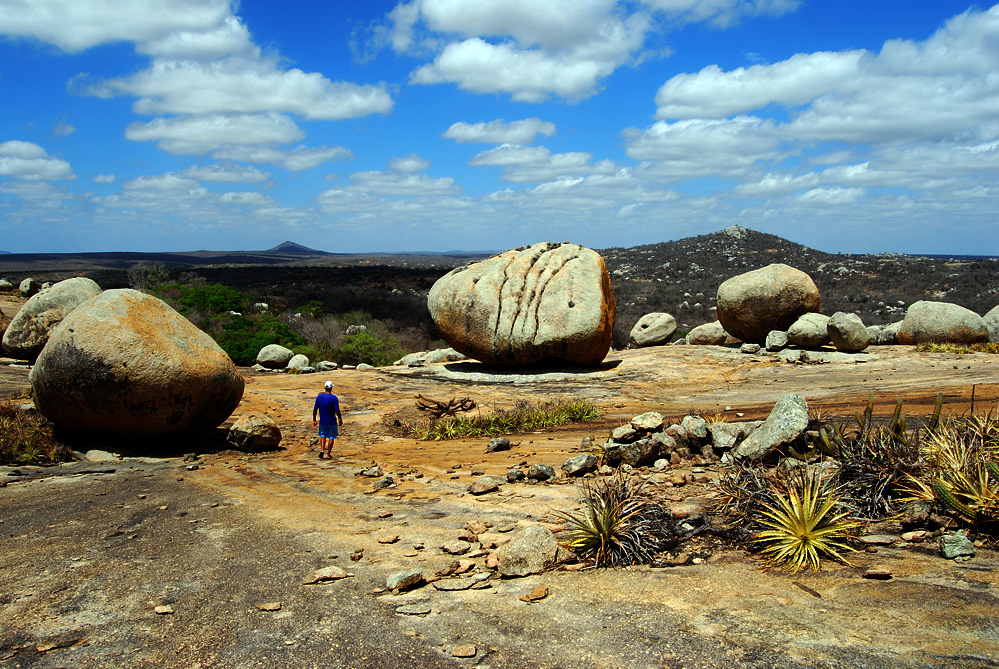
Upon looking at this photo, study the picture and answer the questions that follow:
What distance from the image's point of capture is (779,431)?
22.3ft

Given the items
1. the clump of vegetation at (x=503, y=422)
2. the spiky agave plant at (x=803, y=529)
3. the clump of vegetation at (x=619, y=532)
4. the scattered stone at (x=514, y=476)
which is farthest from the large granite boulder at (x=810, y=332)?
→ the clump of vegetation at (x=619, y=532)

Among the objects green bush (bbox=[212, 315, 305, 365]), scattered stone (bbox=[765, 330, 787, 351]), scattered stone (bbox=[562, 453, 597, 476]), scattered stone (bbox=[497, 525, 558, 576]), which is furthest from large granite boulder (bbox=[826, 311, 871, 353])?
green bush (bbox=[212, 315, 305, 365])

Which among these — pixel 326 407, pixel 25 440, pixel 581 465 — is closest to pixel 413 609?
pixel 581 465

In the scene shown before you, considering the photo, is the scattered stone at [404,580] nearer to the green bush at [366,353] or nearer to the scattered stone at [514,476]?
the scattered stone at [514,476]

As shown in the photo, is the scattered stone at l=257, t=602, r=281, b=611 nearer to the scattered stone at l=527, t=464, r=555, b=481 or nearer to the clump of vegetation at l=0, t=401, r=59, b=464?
the scattered stone at l=527, t=464, r=555, b=481

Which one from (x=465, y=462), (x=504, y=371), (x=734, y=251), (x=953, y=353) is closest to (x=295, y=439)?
(x=465, y=462)

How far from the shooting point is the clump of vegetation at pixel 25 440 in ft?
29.3

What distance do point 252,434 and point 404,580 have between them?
6.38m

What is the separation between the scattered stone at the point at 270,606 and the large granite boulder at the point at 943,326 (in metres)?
19.5

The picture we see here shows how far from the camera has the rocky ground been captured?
3869mm

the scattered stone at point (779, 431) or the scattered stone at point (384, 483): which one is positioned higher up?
the scattered stone at point (779, 431)

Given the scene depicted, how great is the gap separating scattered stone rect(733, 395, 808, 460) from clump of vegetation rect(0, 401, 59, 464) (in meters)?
8.88

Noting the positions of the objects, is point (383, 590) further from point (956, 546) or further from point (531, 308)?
point (531, 308)

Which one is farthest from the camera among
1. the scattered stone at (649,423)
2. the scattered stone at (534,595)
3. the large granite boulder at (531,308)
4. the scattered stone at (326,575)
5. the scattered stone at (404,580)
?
the large granite boulder at (531,308)
